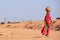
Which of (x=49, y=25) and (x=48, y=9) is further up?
(x=48, y=9)

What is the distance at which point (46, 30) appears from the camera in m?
11.3

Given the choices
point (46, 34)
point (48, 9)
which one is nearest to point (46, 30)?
point (46, 34)

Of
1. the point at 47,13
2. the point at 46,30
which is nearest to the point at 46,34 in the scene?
the point at 46,30

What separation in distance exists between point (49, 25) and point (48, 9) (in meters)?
0.78

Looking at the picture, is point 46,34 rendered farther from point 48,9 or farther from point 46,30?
point 48,9

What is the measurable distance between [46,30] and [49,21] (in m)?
0.47

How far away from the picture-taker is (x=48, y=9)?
11.3 metres

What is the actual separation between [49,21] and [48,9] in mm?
589

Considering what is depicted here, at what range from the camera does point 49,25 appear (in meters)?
11.4

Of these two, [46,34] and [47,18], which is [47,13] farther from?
[46,34]

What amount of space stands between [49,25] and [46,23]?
0.20 meters

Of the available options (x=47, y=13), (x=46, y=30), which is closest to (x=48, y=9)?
(x=47, y=13)

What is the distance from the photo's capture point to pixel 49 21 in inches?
448

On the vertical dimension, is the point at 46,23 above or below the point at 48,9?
below
